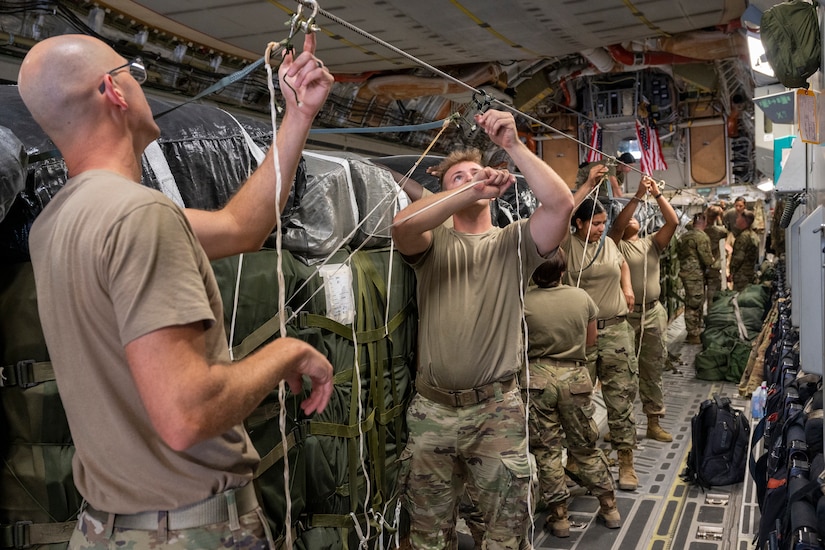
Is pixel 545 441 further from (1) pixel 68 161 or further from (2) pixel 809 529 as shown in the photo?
(1) pixel 68 161

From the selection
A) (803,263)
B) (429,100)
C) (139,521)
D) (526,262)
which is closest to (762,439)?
(803,263)

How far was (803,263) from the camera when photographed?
272 cm

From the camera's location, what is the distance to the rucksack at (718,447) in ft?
16.6

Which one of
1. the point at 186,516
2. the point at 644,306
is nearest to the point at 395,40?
the point at 644,306

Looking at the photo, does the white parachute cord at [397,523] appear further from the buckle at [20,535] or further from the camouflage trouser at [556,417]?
the buckle at [20,535]

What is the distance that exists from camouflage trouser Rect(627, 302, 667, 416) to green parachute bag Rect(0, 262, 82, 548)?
5164mm

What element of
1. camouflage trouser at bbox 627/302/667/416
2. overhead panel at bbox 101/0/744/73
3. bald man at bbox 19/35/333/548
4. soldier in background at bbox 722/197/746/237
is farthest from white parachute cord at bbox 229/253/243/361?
soldier in background at bbox 722/197/746/237

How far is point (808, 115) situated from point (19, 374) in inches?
106

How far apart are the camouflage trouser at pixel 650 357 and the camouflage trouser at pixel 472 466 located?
3627mm

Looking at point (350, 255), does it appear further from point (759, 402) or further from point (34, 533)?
point (759, 402)

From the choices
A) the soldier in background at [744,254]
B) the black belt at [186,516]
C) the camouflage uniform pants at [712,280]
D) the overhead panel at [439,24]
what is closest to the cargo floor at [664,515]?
the black belt at [186,516]

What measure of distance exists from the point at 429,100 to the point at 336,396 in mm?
11029

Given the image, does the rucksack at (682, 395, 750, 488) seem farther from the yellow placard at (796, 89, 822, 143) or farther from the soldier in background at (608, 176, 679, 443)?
the yellow placard at (796, 89, 822, 143)

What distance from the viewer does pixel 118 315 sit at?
1.32 meters
